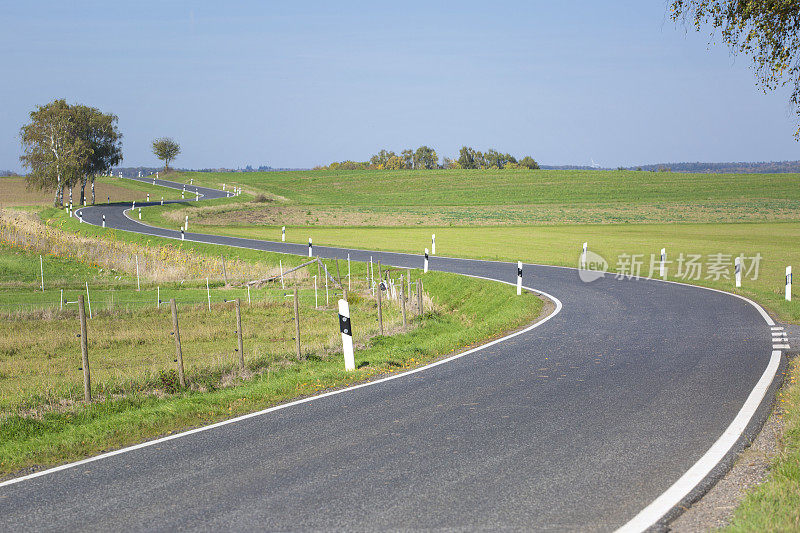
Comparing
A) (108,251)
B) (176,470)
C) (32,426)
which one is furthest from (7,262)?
(176,470)

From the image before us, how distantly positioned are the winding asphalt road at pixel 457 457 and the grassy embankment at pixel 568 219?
86cm

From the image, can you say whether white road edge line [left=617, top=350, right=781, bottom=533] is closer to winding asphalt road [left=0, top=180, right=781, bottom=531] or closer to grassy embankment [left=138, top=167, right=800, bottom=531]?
winding asphalt road [left=0, top=180, right=781, bottom=531]

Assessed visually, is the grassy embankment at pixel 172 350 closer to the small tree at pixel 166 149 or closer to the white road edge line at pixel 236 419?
the white road edge line at pixel 236 419

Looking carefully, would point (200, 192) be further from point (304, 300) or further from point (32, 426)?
point (32, 426)

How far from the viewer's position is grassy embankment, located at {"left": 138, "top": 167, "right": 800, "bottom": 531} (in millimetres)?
20114

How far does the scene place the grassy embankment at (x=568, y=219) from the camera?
2011 cm

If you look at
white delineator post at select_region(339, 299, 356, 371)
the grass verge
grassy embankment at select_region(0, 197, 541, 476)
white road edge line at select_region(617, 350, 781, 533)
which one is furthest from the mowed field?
the grass verge

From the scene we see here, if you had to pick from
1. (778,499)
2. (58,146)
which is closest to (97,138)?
(58,146)

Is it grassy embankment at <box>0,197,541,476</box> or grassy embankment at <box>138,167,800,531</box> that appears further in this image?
grassy embankment at <box>138,167,800,531</box>

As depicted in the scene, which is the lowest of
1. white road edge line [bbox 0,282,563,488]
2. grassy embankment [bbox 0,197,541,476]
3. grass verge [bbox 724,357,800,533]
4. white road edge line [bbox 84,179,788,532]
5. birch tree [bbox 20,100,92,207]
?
grassy embankment [bbox 0,197,541,476]

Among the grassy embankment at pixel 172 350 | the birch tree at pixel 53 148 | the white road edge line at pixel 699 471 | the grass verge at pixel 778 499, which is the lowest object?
the grassy embankment at pixel 172 350

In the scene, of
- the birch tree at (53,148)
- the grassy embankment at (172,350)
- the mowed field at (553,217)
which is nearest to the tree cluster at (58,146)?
the birch tree at (53,148)

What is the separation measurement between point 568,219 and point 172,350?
5192 cm

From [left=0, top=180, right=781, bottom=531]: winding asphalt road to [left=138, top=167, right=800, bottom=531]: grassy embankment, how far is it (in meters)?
0.86
